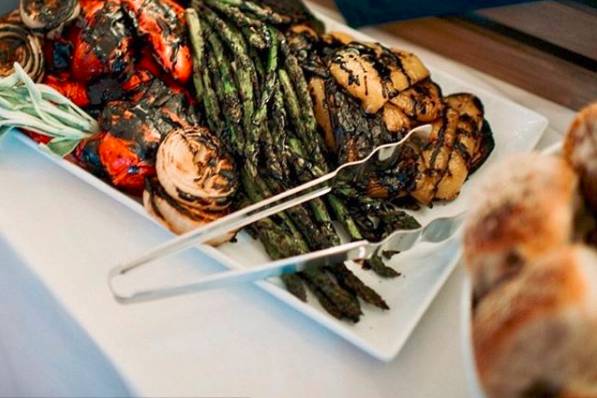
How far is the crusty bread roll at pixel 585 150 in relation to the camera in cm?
53

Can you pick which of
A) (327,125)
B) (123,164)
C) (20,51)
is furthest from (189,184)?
(20,51)

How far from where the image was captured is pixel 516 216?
0.48 m

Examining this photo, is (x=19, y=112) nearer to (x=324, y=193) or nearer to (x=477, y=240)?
(x=324, y=193)

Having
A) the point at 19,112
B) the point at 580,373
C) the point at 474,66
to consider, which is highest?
the point at 19,112

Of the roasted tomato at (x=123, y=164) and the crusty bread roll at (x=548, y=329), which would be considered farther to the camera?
the roasted tomato at (x=123, y=164)

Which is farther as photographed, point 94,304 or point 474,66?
point 474,66

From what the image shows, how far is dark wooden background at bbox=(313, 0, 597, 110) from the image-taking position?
1054 millimetres

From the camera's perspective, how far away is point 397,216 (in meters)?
0.92

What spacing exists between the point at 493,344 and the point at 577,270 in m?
0.08

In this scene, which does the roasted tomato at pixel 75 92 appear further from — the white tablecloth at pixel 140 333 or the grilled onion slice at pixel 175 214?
the grilled onion slice at pixel 175 214

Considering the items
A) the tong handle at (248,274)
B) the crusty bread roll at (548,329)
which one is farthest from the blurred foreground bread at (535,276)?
the tong handle at (248,274)

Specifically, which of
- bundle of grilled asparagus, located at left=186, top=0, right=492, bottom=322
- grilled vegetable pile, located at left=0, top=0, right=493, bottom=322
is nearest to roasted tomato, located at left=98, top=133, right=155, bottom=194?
grilled vegetable pile, located at left=0, top=0, right=493, bottom=322

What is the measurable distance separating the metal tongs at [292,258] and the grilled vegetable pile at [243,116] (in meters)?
0.02

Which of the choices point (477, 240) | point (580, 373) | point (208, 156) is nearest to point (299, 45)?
point (208, 156)
